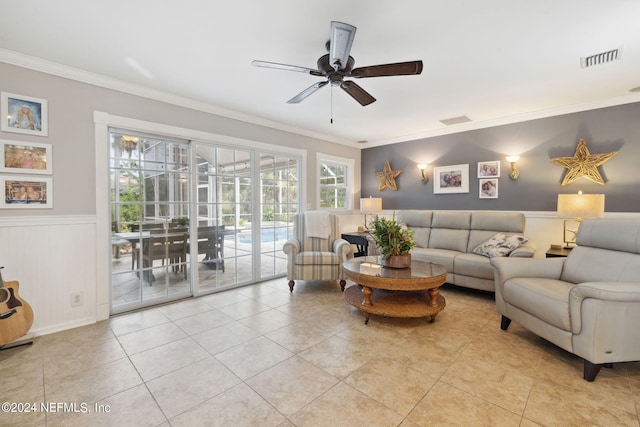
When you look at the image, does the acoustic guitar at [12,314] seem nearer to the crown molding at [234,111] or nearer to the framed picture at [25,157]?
the framed picture at [25,157]

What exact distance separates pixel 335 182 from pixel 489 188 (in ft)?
8.83

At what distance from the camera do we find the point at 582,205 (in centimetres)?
308

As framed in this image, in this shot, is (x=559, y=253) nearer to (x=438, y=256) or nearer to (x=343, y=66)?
(x=438, y=256)

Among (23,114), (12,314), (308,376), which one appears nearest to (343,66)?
(308,376)

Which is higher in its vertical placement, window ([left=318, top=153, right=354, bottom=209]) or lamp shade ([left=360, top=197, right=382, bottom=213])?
window ([left=318, top=153, right=354, bottom=209])

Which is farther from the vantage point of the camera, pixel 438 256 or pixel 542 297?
pixel 438 256

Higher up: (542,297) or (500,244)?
(500,244)

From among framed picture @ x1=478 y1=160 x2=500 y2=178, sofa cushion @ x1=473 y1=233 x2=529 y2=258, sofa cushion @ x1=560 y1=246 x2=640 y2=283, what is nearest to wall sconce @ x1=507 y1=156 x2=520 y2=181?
Result: framed picture @ x1=478 y1=160 x2=500 y2=178

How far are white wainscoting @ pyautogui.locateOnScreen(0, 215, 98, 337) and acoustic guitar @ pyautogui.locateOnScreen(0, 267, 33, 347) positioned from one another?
0.23 metres

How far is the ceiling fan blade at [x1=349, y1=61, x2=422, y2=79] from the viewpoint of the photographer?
1945mm

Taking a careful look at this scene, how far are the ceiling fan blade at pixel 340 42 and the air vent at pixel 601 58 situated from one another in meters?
2.28

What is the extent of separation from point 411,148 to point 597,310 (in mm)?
3890

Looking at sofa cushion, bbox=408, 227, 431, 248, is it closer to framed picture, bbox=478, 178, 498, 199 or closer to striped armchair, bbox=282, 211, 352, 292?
framed picture, bbox=478, 178, 498, 199

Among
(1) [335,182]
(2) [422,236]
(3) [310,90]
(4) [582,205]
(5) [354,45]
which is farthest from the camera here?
(1) [335,182]
